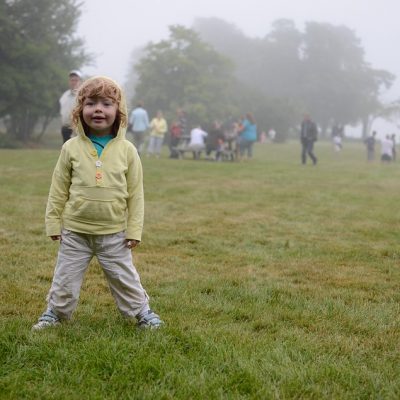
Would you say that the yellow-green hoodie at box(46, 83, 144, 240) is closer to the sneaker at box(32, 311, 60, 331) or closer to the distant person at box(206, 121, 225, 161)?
the sneaker at box(32, 311, 60, 331)

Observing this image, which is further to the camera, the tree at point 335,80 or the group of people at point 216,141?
the tree at point 335,80

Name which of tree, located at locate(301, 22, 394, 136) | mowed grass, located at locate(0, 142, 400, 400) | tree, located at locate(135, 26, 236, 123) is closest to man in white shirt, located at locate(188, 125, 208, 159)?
mowed grass, located at locate(0, 142, 400, 400)

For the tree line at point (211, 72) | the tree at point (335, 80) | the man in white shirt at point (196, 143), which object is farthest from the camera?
the tree at point (335, 80)

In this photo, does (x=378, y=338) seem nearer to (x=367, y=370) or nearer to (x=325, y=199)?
(x=367, y=370)

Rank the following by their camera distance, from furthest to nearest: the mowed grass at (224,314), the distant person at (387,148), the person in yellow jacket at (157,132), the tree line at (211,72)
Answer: the tree line at (211,72) < the distant person at (387,148) < the person in yellow jacket at (157,132) < the mowed grass at (224,314)

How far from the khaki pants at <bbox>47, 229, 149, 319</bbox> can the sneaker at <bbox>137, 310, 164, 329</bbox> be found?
46mm

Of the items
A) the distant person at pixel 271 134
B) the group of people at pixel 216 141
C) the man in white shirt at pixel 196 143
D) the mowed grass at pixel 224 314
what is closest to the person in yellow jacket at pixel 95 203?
the mowed grass at pixel 224 314

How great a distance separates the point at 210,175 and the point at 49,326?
1053cm

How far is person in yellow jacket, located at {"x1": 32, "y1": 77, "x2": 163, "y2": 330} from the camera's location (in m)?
3.14

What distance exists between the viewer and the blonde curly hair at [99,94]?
313 centimetres

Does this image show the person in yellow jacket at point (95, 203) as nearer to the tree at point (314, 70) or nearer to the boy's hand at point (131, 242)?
the boy's hand at point (131, 242)

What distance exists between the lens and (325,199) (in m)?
9.98

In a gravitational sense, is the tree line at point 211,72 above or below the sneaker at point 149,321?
above

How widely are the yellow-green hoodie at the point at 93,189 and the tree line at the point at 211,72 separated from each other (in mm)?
25676
